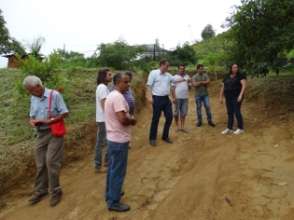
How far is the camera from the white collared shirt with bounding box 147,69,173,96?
782 cm

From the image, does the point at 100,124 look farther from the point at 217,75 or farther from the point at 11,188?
the point at 217,75

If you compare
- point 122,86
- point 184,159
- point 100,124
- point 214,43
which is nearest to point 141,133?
point 184,159

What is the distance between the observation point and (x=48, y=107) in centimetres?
567

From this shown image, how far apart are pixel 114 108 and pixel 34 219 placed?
219cm

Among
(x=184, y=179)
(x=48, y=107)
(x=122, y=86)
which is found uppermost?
(x=122, y=86)

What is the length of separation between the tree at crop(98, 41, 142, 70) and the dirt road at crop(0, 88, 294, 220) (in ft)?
24.3

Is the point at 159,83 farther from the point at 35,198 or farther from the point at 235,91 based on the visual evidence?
the point at 35,198

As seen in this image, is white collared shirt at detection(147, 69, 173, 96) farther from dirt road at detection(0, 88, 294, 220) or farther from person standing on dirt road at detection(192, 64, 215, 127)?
person standing on dirt road at detection(192, 64, 215, 127)

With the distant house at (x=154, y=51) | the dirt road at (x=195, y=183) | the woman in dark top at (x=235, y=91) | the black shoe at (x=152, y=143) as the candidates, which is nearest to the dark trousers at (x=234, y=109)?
the woman in dark top at (x=235, y=91)

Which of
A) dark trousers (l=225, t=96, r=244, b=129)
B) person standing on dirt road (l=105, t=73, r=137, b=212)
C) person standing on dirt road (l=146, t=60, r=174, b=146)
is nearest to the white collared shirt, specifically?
person standing on dirt road (l=146, t=60, r=174, b=146)

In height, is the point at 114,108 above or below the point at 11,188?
above

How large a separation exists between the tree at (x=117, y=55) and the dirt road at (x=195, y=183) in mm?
7395

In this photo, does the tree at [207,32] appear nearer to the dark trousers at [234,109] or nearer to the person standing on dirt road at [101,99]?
the dark trousers at [234,109]

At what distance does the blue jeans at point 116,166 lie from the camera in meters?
4.94
